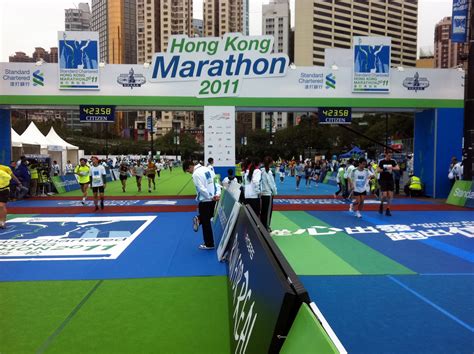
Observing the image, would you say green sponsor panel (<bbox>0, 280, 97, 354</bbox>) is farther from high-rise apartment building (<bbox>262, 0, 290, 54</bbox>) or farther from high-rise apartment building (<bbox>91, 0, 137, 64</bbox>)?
high-rise apartment building (<bbox>262, 0, 290, 54</bbox>)

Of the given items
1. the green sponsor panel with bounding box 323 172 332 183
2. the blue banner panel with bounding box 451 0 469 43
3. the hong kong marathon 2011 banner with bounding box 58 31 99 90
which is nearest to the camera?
the hong kong marathon 2011 banner with bounding box 58 31 99 90

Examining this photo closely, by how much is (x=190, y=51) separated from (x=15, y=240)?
10178mm

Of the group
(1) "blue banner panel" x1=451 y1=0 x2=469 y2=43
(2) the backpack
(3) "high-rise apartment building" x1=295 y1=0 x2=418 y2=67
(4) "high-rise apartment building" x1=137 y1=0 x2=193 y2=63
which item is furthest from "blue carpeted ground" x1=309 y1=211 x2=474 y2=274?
(4) "high-rise apartment building" x1=137 y1=0 x2=193 y2=63

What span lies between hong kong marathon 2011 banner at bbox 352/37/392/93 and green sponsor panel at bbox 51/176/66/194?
1605 cm

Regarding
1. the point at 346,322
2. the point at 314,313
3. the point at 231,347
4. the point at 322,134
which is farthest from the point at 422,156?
the point at 322,134

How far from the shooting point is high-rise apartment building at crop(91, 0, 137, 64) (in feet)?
374

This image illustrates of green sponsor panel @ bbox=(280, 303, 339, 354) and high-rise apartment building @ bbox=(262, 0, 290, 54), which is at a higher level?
high-rise apartment building @ bbox=(262, 0, 290, 54)

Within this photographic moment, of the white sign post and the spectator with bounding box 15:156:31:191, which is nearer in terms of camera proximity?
the white sign post

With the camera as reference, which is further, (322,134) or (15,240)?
(322,134)

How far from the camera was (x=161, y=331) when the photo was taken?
4.50 metres

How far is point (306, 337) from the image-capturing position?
82.8 inches

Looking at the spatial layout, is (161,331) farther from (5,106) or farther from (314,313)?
(5,106)

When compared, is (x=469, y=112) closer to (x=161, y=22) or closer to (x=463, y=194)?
(x=463, y=194)

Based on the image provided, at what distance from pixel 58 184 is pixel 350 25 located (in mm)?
139268
